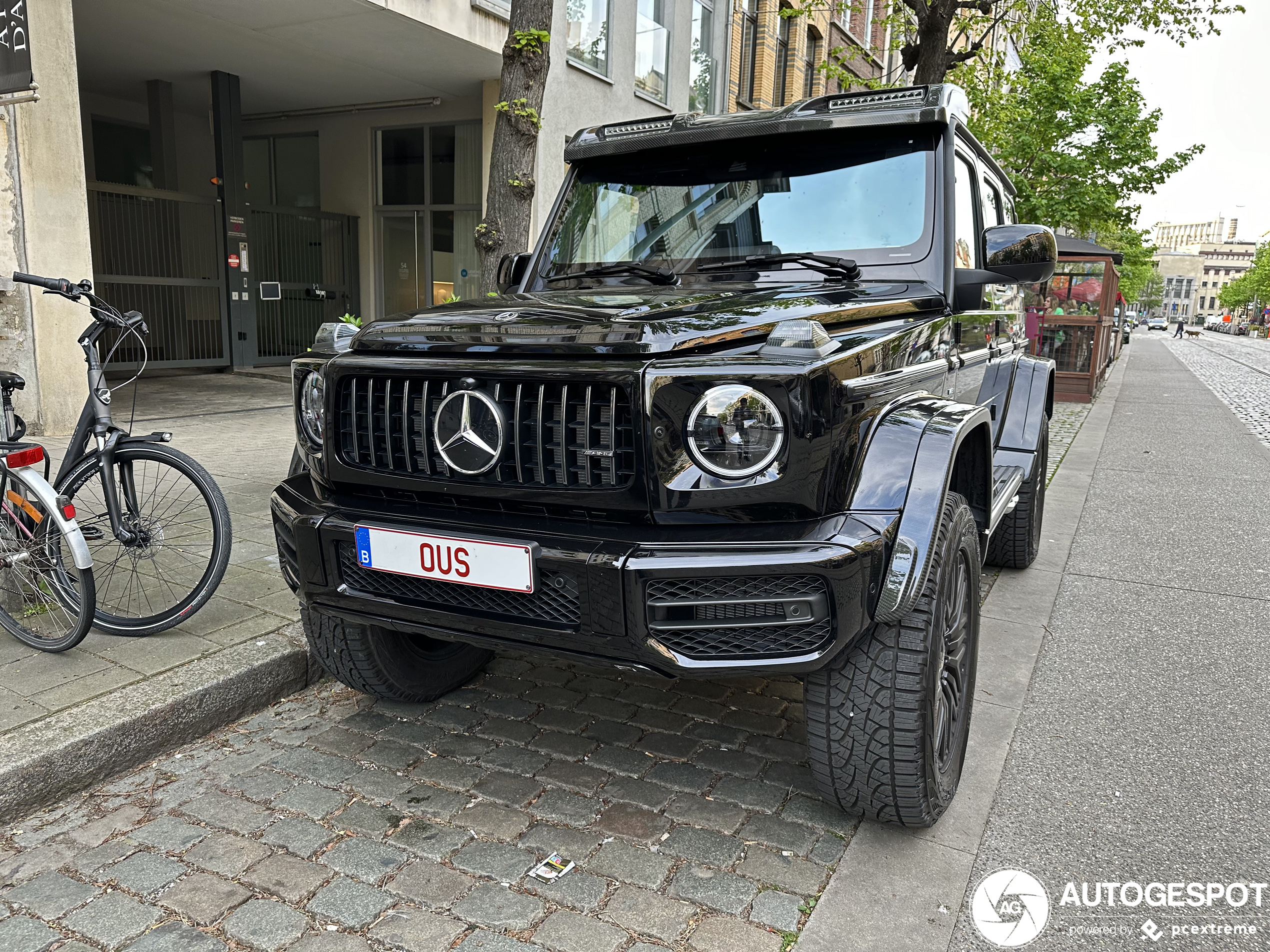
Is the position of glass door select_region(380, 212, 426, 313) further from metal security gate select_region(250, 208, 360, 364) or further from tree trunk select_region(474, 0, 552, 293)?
tree trunk select_region(474, 0, 552, 293)

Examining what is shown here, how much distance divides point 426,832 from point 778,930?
39.5 inches

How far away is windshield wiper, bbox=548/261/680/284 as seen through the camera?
324 centimetres

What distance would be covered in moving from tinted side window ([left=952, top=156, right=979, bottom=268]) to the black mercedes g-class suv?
0.18ft

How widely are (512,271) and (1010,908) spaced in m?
2.77

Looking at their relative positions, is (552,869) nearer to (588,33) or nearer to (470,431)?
(470,431)

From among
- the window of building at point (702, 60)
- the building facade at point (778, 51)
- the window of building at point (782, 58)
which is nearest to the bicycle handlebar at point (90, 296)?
the window of building at point (702, 60)

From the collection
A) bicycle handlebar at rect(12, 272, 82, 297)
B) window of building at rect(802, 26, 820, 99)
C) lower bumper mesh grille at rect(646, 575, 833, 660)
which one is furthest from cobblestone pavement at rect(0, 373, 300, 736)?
window of building at rect(802, 26, 820, 99)

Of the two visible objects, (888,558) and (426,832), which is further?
(426,832)

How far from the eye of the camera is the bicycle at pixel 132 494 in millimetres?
3520

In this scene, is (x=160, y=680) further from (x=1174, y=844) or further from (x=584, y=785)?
(x=1174, y=844)

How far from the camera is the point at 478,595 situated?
95.6 inches

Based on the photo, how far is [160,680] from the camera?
322 centimetres

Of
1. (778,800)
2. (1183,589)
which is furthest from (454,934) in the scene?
(1183,589)

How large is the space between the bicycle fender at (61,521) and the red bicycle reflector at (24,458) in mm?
71
